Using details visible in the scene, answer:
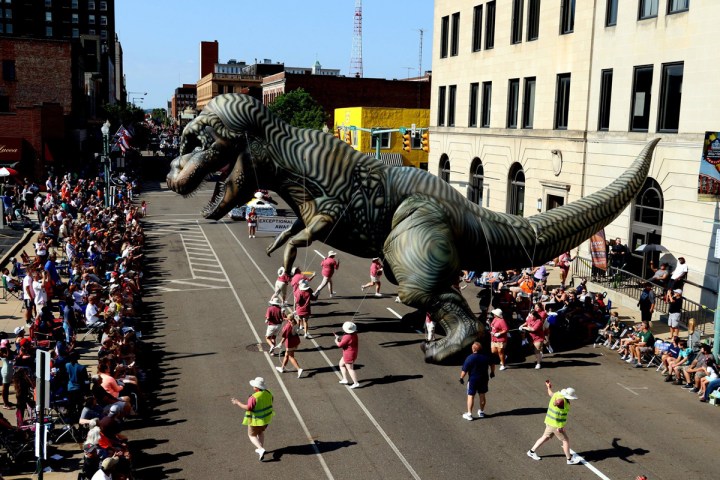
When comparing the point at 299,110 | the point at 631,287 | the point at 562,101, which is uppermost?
the point at 299,110

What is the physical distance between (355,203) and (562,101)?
20.5 m

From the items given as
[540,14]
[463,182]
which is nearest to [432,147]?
[463,182]

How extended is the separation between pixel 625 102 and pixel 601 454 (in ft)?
59.9

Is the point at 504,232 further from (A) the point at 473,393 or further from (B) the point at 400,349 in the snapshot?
(B) the point at 400,349

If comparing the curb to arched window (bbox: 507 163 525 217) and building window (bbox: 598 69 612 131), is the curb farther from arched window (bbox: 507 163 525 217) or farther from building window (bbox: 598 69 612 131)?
building window (bbox: 598 69 612 131)

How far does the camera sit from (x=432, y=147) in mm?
45844

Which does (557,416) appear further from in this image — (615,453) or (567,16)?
(567,16)

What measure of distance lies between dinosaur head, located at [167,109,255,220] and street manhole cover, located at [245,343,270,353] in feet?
18.6

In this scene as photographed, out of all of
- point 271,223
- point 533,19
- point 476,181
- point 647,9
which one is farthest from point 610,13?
point 271,223

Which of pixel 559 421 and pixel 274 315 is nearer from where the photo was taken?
pixel 559 421

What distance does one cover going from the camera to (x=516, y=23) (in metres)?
35.8

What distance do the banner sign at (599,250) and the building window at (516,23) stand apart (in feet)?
46.1

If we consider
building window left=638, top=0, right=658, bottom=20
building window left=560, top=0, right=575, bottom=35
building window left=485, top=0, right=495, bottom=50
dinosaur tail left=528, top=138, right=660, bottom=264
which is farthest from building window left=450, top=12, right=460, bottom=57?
dinosaur tail left=528, top=138, right=660, bottom=264

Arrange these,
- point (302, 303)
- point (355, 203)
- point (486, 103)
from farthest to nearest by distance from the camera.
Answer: point (486, 103)
point (302, 303)
point (355, 203)
